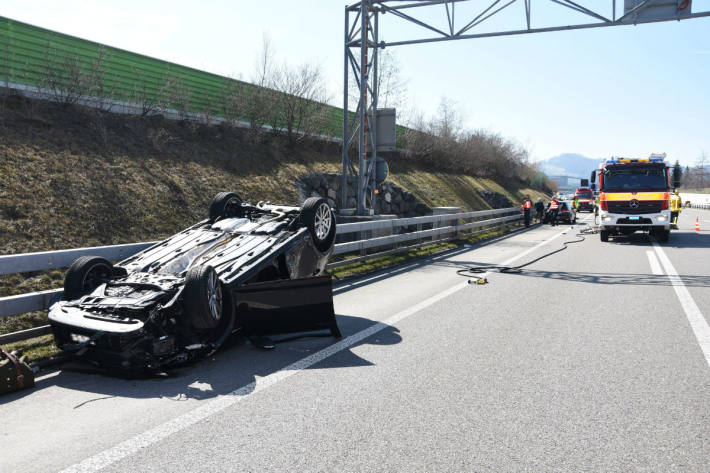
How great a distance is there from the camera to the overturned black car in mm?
4684

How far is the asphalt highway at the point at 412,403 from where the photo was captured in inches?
126

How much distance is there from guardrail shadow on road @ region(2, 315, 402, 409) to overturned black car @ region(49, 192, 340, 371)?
139 mm

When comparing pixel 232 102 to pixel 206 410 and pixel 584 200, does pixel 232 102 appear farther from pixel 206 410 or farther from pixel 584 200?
pixel 584 200

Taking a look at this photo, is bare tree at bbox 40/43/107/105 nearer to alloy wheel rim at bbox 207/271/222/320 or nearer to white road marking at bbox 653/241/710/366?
alloy wheel rim at bbox 207/271/222/320

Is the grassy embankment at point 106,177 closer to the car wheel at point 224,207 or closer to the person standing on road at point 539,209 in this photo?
the car wheel at point 224,207

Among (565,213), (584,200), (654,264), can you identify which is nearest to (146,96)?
(654,264)

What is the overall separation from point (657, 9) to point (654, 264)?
7577mm

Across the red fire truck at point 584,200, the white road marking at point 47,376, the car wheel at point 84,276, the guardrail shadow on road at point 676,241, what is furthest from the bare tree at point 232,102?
the red fire truck at point 584,200

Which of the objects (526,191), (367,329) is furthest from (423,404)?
(526,191)

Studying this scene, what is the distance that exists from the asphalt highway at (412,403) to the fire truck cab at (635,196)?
38.8 ft

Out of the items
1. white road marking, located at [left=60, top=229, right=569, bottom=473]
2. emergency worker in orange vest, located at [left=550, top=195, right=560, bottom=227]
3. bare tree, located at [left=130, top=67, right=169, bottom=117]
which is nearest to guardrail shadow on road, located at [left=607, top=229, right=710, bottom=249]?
emergency worker in orange vest, located at [left=550, top=195, right=560, bottom=227]

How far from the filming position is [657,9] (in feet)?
49.6

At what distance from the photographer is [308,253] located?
6895mm

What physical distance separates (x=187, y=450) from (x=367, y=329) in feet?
11.1
